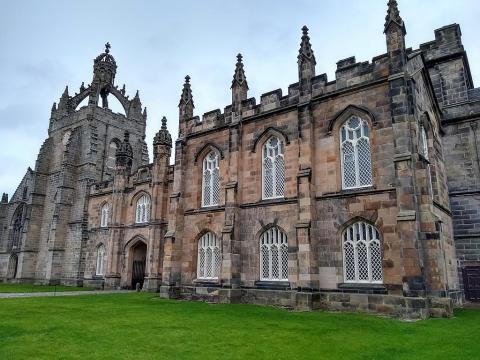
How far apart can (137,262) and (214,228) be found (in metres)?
15.1

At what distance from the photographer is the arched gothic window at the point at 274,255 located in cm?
1796

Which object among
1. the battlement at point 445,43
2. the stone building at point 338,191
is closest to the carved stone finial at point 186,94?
the stone building at point 338,191

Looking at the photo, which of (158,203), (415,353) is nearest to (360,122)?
(415,353)

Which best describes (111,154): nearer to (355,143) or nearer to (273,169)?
(273,169)

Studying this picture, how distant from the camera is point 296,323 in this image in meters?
12.4

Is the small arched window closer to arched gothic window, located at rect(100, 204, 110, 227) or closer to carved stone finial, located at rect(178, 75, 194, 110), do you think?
arched gothic window, located at rect(100, 204, 110, 227)

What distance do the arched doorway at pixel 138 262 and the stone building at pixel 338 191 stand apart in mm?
4168

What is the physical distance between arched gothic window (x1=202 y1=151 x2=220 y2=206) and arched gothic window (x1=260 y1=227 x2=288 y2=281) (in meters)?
4.14

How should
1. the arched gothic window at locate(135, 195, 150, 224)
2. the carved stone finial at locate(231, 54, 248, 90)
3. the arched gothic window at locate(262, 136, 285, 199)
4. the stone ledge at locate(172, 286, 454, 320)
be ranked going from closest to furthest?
the stone ledge at locate(172, 286, 454, 320), the arched gothic window at locate(262, 136, 285, 199), the carved stone finial at locate(231, 54, 248, 90), the arched gothic window at locate(135, 195, 150, 224)

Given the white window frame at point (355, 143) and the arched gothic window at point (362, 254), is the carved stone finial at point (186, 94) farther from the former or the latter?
the arched gothic window at point (362, 254)

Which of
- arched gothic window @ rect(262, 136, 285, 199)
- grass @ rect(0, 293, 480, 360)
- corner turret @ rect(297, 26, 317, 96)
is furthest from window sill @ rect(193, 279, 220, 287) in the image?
corner turret @ rect(297, 26, 317, 96)

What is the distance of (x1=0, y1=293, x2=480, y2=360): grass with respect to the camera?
27.1ft

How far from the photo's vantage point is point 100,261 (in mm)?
35531

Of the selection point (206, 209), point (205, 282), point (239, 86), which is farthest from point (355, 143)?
point (205, 282)
